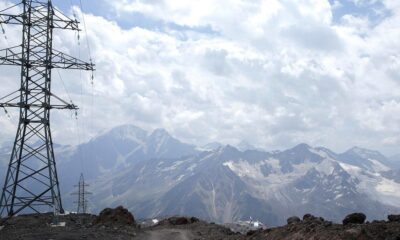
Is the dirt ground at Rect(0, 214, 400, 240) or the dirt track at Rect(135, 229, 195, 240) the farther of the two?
the dirt track at Rect(135, 229, 195, 240)

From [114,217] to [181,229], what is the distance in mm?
7031

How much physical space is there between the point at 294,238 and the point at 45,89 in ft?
117

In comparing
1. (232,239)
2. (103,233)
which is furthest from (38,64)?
(232,239)

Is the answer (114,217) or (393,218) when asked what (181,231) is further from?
(393,218)

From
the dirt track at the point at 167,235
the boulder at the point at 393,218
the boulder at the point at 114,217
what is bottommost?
the dirt track at the point at 167,235

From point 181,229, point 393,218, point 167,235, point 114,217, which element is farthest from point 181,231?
point 393,218

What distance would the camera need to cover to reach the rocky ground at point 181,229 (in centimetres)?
2420

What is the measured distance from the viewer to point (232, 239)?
1410 inches

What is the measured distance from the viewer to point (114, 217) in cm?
4947

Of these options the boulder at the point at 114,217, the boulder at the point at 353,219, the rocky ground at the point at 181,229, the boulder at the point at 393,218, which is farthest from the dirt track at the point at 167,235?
the boulder at the point at 393,218

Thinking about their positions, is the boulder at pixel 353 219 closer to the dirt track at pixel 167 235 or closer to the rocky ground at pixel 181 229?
the rocky ground at pixel 181 229

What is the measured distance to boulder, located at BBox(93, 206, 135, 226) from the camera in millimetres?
47875

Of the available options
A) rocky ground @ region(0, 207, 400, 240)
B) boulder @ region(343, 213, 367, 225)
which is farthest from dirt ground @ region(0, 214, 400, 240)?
boulder @ region(343, 213, 367, 225)

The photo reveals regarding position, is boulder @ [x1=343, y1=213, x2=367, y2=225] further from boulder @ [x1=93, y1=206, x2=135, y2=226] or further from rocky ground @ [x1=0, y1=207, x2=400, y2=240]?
boulder @ [x1=93, y1=206, x2=135, y2=226]
